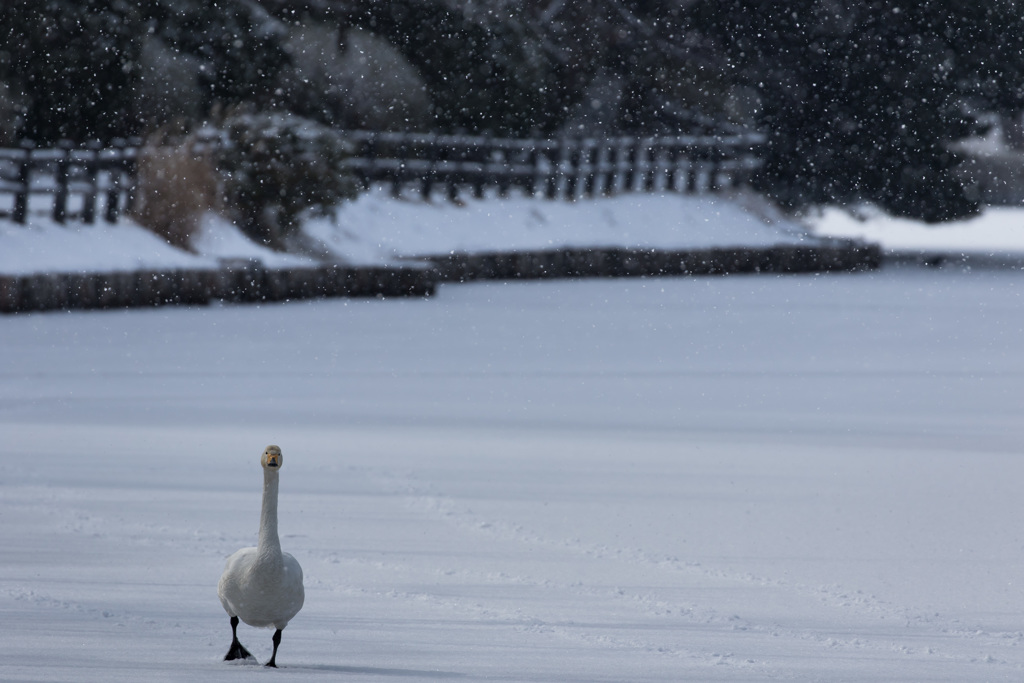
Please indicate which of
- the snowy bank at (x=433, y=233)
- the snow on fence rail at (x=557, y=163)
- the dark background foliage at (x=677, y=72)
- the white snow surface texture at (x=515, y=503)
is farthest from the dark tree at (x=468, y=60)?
the white snow surface texture at (x=515, y=503)

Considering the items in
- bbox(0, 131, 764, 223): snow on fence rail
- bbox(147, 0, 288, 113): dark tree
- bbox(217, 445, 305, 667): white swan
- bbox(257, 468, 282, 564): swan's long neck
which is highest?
bbox(147, 0, 288, 113): dark tree

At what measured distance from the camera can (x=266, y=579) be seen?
10.4ft

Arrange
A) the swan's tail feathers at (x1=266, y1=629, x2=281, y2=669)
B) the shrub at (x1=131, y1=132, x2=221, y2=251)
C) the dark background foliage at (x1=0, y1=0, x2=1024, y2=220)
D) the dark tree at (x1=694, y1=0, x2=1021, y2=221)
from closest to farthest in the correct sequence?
the swan's tail feathers at (x1=266, y1=629, x2=281, y2=669), the shrub at (x1=131, y1=132, x2=221, y2=251), the dark background foliage at (x1=0, y1=0, x2=1024, y2=220), the dark tree at (x1=694, y1=0, x2=1021, y2=221)

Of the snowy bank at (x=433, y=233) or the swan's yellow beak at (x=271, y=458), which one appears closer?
the swan's yellow beak at (x=271, y=458)

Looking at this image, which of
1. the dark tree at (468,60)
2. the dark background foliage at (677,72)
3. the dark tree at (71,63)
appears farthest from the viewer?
the dark tree at (468,60)

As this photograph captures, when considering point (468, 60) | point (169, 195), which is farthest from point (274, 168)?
point (468, 60)

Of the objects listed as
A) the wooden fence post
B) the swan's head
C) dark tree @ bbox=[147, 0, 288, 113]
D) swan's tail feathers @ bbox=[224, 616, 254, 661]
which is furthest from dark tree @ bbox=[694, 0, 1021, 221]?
the swan's head

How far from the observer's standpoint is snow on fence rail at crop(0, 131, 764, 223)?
811 inches

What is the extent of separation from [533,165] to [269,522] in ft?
67.0

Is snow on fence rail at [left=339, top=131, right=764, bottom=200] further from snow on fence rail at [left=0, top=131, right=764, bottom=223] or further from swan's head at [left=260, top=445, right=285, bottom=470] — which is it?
swan's head at [left=260, top=445, right=285, bottom=470]

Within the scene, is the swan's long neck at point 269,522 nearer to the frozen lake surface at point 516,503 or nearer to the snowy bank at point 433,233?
the frozen lake surface at point 516,503

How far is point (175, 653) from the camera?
3768mm

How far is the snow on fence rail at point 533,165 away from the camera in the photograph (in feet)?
67.6

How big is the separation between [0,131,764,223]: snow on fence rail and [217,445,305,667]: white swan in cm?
1272
